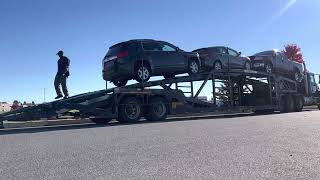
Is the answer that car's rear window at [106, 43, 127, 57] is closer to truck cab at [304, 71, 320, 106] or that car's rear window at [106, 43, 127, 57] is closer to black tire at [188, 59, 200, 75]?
black tire at [188, 59, 200, 75]

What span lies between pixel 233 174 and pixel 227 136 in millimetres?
4919

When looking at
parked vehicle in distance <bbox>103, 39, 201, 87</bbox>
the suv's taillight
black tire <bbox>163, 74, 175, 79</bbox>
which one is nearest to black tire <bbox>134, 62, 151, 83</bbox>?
parked vehicle in distance <bbox>103, 39, 201, 87</bbox>

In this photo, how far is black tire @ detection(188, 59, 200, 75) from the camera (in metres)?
20.9

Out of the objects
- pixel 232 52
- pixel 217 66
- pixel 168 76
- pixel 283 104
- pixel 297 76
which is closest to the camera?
pixel 168 76

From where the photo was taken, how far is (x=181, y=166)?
7.22 m

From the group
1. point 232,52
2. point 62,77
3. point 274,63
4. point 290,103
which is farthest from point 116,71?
point 290,103

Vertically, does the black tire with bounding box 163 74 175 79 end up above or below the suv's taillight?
below

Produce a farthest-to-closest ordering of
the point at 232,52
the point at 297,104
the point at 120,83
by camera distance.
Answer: the point at 297,104 → the point at 232,52 → the point at 120,83

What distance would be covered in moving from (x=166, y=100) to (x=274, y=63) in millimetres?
8649

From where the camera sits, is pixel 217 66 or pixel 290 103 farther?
pixel 290 103

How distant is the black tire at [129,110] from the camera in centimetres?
1847

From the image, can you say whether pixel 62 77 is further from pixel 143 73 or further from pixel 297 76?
pixel 297 76

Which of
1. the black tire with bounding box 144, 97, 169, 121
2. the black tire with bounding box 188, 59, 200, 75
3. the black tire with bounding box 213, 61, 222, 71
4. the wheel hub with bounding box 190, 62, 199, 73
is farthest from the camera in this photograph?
the black tire with bounding box 213, 61, 222, 71

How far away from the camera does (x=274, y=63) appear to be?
2617cm
